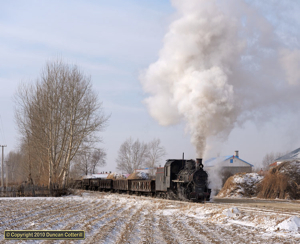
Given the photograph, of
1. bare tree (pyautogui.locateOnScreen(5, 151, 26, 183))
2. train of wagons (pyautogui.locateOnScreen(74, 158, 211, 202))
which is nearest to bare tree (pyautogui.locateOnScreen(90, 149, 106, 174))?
bare tree (pyautogui.locateOnScreen(5, 151, 26, 183))

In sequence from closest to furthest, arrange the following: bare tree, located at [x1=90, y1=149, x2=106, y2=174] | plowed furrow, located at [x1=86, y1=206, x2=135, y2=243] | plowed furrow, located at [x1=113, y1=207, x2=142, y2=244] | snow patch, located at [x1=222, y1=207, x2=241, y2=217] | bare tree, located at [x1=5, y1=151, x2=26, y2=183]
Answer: plowed furrow, located at [x1=86, y1=206, x2=135, y2=243], plowed furrow, located at [x1=113, y1=207, x2=142, y2=244], snow patch, located at [x1=222, y1=207, x2=241, y2=217], bare tree, located at [x1=5, y1=151, x2=26, y2=183], bare tree, located at [x1=90, y1=149, x2=106, y2=174]

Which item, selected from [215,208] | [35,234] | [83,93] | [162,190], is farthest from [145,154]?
[35,234]

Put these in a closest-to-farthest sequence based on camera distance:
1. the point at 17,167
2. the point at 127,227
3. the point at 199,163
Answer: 1. the point at 127,227
2. the point at 199,163
3. the point at 17,167

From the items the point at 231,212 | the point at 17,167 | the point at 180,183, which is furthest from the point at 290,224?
the point at 17,167

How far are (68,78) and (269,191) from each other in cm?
2017

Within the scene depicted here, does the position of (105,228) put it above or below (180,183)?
below

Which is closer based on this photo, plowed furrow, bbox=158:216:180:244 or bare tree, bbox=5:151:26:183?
plowed furrow, bbox=158:216:180:244

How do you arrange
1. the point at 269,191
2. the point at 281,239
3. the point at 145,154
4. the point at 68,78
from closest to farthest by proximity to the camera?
the point at 281,239 → the point at 269,191 → the point at 68,78 → the point at 145,154

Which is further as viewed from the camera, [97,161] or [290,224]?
[97,161]

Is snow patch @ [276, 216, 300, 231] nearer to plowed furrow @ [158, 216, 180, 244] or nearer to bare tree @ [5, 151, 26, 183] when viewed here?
plowed furrow @ [158, 216, 180, 244]

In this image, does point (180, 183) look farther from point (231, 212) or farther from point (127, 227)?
point (127, 227)

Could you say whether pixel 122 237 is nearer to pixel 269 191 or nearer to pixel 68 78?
pixel 269 191

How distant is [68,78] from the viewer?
31281mm

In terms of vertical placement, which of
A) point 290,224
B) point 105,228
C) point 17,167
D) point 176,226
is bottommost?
Answer: point 176,226
